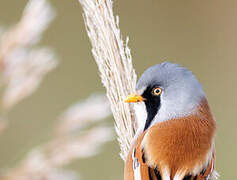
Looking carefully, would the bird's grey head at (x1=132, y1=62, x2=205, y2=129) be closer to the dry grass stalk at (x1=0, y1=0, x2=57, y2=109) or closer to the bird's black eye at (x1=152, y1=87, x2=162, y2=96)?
the bird's black eye at (x1=152, y1=87, x2=162, y2=96)

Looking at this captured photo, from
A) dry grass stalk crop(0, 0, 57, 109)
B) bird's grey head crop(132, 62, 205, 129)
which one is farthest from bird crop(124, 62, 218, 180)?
dry grass stalk crop(0, 0, 57, 109)

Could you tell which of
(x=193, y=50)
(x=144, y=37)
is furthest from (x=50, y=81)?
(x=193, y=50)

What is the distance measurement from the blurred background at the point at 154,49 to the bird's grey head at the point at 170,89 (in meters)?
1.64

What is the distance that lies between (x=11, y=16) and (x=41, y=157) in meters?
2.00

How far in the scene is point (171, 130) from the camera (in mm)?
1461

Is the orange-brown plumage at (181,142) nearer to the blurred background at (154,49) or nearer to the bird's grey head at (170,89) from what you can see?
the bird's grey head at (170,89)

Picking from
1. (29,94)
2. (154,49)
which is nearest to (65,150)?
(29,94)

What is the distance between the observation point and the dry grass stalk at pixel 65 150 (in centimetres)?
148

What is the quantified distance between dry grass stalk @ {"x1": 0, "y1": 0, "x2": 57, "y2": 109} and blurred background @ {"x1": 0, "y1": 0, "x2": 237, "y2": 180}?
5.20ft

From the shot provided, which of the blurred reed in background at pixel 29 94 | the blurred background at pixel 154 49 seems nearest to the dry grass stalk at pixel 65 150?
the blurred reed in background at pixel 29 94

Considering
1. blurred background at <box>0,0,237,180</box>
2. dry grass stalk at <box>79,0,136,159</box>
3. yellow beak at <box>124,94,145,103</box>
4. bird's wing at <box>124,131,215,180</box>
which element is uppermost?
blurred background at <box>0,0,237,180</box>

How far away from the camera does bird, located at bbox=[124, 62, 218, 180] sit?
1.38 meters

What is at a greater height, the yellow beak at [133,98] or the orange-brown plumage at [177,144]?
the yellow beak at [133,98]

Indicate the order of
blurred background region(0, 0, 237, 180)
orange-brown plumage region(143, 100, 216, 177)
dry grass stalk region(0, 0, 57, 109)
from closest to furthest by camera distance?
orange-brown plumage region(143, 100, 216, 177), dry grass stalk region(0, 0, 57, 109), blurred background region(0, 0, 237, 180)
